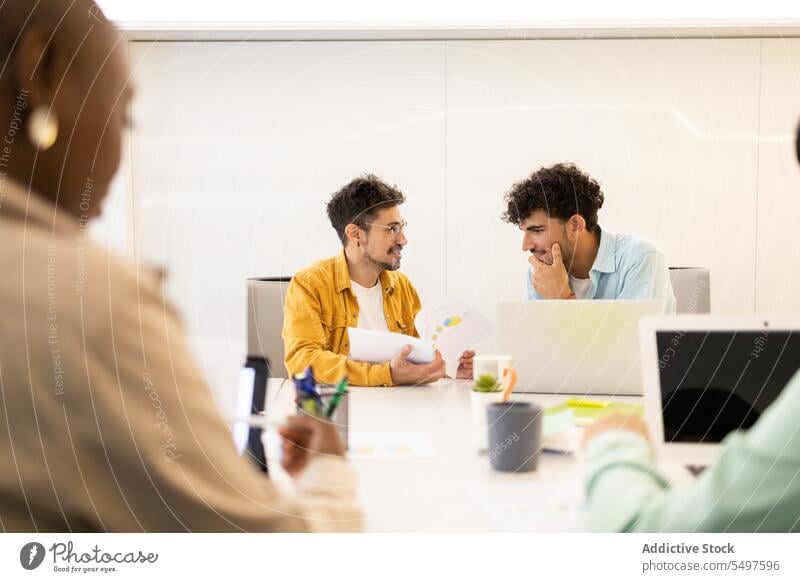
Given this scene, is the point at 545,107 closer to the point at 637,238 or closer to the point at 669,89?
the point at 669,89

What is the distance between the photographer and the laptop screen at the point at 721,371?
2.27ft

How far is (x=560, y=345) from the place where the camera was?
3.01 ft

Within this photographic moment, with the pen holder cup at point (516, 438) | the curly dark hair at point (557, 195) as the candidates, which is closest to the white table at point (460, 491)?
the pen holder cup at point (516, 438)

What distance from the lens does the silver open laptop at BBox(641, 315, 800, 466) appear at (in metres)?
0.69

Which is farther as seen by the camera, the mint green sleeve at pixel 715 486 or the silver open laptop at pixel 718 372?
the silver open laptop at pixel 718 372

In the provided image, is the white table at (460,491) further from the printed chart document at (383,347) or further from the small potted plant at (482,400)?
the printed chart document at (383,347)

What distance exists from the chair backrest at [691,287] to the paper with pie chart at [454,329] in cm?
28

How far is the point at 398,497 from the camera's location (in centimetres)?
70

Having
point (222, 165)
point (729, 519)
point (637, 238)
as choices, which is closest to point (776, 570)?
point (729, 519)

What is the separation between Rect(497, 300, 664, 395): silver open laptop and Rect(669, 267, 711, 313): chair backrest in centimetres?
11

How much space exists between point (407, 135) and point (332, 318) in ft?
1.19

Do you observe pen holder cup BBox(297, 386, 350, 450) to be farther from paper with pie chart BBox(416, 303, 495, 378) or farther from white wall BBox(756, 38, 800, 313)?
white wall BBox(756, 38, 800, 313)

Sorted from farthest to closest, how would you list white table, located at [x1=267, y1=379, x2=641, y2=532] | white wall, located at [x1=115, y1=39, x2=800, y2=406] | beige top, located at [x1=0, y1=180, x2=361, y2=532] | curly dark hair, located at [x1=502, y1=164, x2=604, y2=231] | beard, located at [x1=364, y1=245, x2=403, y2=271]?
1. beard, located at [x1=364, y1=245, x2=403, y2=271]
2. curly dark hair, located at [x1=502, y1=164, x2=604, y2=231]
3. white wall, located at [x1=115, y1=39, x2=800, y2=406]
4. white table, located at [x1=267, y1=379, x2=641, y2=532]
5. beige top, located at [x1=0, y1=180, x2=361, y2=532]

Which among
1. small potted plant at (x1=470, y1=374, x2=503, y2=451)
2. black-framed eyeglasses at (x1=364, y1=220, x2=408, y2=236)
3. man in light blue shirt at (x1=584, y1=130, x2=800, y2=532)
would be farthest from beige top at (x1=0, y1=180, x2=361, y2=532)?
black-framed eyeglasses at (x1=364, y1=220, x2=408, y2=236)
